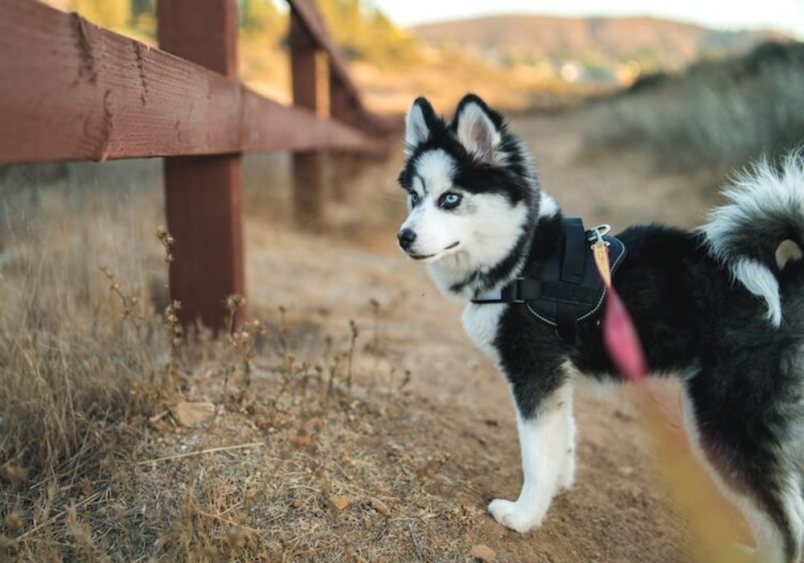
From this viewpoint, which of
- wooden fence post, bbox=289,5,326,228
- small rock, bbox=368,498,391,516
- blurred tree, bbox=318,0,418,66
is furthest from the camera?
blurred tree, bbox=318,0,418,66

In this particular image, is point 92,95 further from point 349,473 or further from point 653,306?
point 653,306

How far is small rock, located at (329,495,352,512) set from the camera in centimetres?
242


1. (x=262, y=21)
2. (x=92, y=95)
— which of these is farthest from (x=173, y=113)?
(x=262, y=21)

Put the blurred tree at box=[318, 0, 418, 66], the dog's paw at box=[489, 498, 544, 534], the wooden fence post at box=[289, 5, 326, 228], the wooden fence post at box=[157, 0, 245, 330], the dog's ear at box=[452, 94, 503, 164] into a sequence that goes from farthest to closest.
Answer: the blurred tree at box=[318, 0, 418, 66], the wooden fence post at box=[289, 5, 326, 228], the wooden fence post at box=[157, 0, 245, 330], the dog's ear at box=[452, 94, 503, 164], the dog's paw at box=[489, 498, 544, 534]

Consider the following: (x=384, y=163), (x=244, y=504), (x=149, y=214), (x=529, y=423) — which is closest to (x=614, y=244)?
(x=529, y=423)

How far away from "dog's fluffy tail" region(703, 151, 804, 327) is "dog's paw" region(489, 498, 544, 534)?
1.14 m

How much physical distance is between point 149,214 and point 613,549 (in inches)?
215

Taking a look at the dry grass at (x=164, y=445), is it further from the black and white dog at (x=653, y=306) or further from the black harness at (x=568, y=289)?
the black harness at (x=568, y=289)

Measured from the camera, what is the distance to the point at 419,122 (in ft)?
10.6

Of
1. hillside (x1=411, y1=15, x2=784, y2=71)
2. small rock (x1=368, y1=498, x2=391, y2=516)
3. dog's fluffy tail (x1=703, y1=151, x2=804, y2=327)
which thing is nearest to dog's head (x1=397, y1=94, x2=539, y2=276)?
dog's fluffy tail (x1=703, y1=151, x2=804, y2=327)

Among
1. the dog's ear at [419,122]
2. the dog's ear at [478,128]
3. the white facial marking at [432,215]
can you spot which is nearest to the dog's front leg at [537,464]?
the white facial marking at [432,215]

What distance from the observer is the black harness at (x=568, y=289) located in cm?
269

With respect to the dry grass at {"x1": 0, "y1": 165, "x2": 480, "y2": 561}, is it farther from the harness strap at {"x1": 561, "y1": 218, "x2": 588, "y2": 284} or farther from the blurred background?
the harness strap at {"x1": 561, "y1": 218, "x2": 588, "y2": 284}

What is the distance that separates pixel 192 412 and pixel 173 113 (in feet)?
3.92
